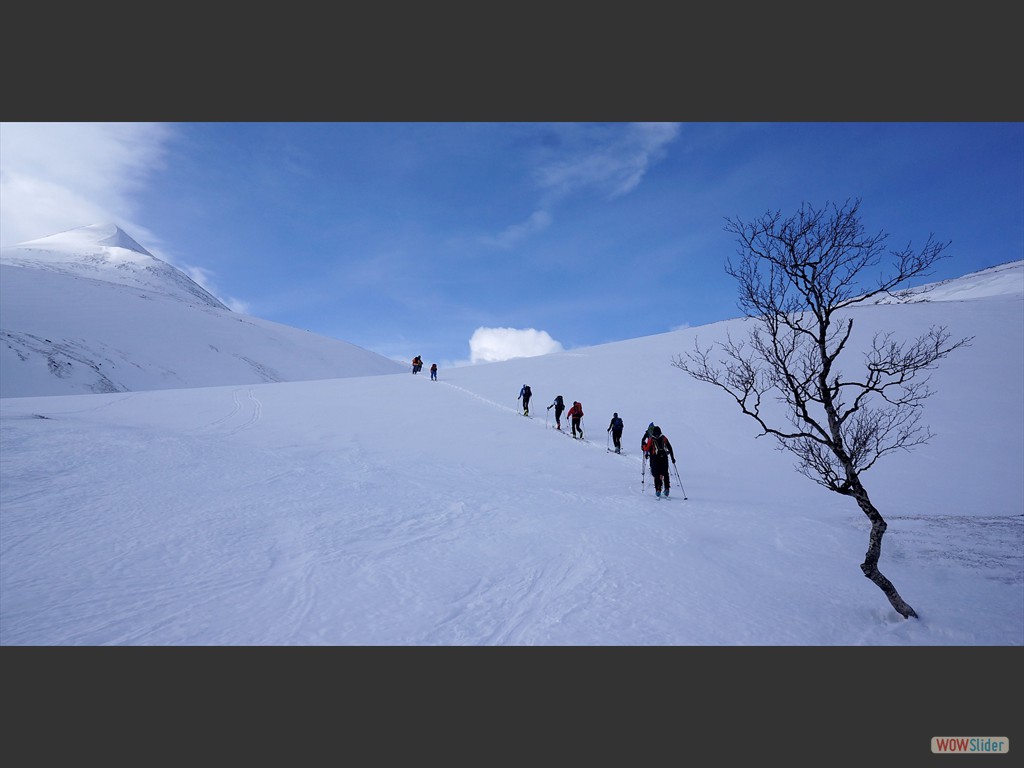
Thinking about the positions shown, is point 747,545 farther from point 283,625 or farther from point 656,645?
point 283,625

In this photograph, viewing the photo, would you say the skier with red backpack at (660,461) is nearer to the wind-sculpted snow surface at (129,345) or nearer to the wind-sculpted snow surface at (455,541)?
the wind-sculpted snow surface at (455,541)

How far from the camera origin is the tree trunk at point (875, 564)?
17.1 ft

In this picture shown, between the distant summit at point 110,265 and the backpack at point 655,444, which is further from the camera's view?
the distant summit at point 110,265

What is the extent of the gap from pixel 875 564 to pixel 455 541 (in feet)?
18.7

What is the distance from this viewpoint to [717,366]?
92.5 ft

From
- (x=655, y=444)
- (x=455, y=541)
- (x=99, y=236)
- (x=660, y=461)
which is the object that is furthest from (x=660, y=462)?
(x=99, y=236)

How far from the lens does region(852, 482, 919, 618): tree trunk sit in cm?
522

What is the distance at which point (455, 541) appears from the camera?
7.07 m

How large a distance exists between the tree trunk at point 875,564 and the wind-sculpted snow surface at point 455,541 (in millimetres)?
203

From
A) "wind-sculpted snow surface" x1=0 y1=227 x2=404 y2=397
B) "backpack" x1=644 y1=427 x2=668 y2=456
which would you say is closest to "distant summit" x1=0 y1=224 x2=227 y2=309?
"wind-sculpted snow surface" x1=0 y1=227 x2=404 y2=397

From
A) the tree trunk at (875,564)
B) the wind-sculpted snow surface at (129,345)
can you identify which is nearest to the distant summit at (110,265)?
the wind-sculpted snow surface at (129,345)

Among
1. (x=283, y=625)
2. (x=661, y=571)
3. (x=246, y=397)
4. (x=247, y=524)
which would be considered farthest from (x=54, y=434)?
(x=661, y=571)

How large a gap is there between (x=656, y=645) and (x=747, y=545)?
3.78 metres

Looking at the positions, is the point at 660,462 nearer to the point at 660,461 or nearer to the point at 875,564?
the point at 660,461
